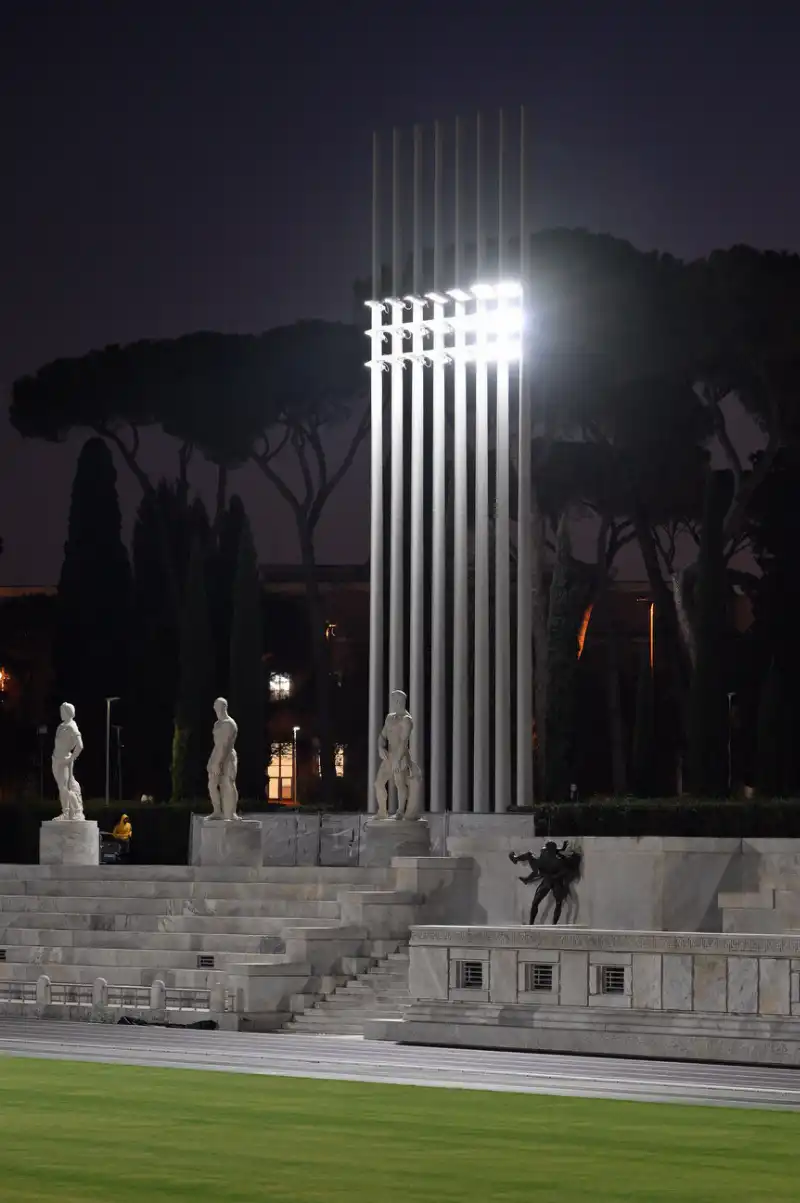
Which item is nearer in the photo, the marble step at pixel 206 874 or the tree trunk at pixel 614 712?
the marble step at pixel 206 874

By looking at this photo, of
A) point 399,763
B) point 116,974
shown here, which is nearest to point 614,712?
point 399,763

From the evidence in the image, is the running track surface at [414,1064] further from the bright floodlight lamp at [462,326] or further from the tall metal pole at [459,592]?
the bright floodlight lamp at [462,326]

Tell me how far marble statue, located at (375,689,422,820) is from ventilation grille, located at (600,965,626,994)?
29.4 feet

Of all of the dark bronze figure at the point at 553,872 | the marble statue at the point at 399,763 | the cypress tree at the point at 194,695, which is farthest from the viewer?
the cypress tree at the point at 194,695

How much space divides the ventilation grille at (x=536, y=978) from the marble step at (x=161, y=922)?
182 inches

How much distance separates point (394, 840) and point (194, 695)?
18.4 metres

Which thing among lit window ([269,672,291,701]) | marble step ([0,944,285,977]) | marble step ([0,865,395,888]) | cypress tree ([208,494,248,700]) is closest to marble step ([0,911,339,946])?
marble step ([0,944,285,977])

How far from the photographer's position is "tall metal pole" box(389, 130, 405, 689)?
32312mm

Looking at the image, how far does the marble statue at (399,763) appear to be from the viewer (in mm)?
27422

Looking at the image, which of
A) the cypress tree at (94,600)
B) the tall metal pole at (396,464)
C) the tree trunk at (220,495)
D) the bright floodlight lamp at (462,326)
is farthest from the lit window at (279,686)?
the bright floodlight lamp at (462,326)

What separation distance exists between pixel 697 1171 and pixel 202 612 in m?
35.6

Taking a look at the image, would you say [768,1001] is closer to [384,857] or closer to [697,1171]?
[697,1171]

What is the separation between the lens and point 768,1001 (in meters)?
17.7

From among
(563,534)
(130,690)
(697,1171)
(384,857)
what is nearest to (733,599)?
(563,534)
